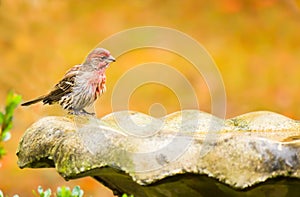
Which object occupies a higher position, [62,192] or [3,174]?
[3,174]

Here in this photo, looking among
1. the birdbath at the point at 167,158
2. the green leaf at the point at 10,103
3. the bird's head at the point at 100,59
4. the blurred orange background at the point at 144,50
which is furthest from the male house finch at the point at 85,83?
the blurred orange background at the point at 144,50

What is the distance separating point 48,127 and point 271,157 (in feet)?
2.79

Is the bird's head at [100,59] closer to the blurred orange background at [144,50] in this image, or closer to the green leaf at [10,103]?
the green leaf at [10,103]

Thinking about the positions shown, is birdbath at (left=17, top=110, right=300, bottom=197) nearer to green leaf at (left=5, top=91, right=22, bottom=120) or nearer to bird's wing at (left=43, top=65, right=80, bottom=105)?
bird's wing at (left=43, top=65, right=80, bottom=105)

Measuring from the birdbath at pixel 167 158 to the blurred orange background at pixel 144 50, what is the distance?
3424 mm

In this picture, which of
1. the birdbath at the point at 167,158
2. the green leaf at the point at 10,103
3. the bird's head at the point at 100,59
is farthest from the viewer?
the bird's head at the point at 100,59

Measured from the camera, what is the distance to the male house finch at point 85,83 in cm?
320

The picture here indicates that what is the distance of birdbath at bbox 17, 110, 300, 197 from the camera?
7.31 ft

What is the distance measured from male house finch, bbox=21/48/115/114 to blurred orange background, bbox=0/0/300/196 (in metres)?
2.74

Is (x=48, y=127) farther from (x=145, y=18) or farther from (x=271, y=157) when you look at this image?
(x=145, y=18)

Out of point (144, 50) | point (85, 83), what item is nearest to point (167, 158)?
point (85, 83)

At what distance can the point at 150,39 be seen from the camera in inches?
249

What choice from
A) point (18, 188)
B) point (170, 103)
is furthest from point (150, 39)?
point (18, 188)

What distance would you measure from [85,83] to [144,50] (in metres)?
3.24
